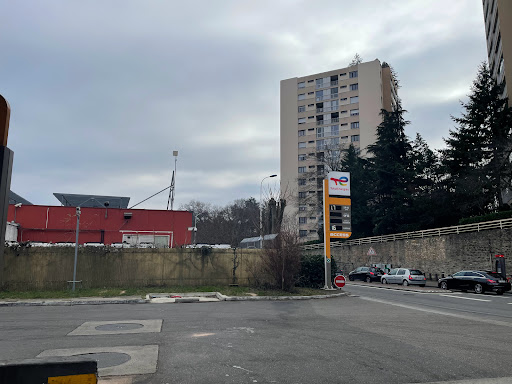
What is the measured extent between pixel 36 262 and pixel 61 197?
17924 millimetres

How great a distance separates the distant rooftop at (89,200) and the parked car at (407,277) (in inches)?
942

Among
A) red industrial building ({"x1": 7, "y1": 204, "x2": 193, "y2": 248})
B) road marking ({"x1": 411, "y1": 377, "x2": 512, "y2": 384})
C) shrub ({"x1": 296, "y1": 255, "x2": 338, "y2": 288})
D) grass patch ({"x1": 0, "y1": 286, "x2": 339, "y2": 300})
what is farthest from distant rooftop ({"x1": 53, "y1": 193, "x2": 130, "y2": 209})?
road marking ({"x1": 411, "y1": 377, "x2": 512, "y2": 384})

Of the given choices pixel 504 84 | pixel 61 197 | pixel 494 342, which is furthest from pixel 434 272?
pixel 61 197

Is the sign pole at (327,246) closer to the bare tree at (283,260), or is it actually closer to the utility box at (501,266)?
the bare tree at (283,260)

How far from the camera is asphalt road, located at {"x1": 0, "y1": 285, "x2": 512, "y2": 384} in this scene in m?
6.46

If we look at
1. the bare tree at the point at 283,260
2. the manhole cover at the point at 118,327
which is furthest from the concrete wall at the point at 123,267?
the manhole cover at the point at 118,327

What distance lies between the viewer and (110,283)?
20484 mm

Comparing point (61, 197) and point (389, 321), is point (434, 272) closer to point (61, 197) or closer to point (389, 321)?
point (389, 321)

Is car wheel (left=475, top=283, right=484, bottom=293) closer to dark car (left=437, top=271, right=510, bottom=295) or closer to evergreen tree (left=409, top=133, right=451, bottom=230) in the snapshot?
dark car (left=437, top=271, right=510, bottom=295)

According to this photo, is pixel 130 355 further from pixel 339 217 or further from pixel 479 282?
pixel 479 282

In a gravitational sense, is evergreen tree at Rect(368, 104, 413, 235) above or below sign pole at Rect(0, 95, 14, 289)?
above

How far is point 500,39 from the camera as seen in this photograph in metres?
47.7

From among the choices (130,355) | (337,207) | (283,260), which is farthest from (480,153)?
(130,355)

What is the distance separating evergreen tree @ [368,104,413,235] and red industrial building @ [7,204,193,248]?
24.3 m
